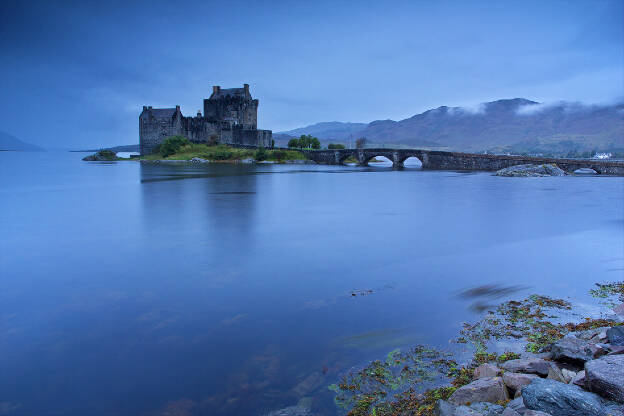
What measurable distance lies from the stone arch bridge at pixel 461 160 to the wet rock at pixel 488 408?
178 ft

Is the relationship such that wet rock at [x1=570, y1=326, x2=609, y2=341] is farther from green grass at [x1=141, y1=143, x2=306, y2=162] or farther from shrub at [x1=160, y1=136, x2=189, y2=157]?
shrub at [x1=160, y1=136, x2=189, y2=157]

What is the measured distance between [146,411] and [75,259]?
649 cm

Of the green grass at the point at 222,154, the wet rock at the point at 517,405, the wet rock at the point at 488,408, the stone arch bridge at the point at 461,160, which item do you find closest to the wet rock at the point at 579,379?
the wet rock at the point at 517,405

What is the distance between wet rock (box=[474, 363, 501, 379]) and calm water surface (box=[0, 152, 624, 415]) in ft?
3.47

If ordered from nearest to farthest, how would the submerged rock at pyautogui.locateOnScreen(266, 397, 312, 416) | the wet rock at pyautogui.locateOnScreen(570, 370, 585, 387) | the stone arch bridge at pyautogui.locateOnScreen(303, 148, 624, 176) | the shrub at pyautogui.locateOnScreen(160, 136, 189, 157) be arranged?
the wet rock at pyautogui.locateOnScreen(570, 370, 585, 387), the submerged rock at pyautogui.locateOnScreen(266, 397, 312, 416), the stone arch bridge at pyautogui.locateOnScreen(303, 148, 624, 176), the shrub at pyautogui.locateOnScreen(160, 136, 189, 157)

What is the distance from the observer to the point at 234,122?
70.4 meters

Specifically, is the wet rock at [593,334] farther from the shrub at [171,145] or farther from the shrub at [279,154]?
the shrub at [171,145]

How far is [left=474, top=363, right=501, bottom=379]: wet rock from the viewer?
384 cm

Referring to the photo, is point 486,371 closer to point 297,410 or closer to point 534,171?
point 297,410

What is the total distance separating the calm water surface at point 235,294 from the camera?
4.09m

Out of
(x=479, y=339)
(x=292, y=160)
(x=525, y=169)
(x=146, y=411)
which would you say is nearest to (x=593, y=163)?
(x=525, y=169)

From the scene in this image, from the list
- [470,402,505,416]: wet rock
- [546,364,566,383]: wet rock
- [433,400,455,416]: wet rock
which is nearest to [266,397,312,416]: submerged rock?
[433,400,455,416]: wet rock

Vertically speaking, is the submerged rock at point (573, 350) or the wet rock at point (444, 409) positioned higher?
the submerged rock at point (573, 350)

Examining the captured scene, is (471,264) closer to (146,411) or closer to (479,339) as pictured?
(479,339)
